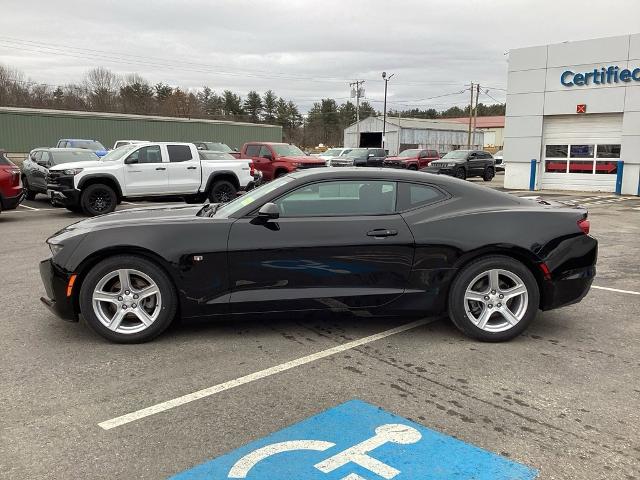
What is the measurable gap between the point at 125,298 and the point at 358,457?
96.8 inches

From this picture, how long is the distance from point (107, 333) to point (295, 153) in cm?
1793

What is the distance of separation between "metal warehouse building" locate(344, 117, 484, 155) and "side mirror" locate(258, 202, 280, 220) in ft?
219

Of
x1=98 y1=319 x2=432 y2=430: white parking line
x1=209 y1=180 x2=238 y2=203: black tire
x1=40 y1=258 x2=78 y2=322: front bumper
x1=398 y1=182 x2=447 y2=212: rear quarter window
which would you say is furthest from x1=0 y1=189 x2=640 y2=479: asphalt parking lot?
x1=209 y1=180 x2=238 y2=203: black tire

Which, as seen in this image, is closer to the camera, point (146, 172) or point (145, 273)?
point (145, 273)

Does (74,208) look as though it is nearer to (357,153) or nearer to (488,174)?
(357,153)

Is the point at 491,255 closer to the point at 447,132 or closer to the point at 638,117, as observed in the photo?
the point at 638,117

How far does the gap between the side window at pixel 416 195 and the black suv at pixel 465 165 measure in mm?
23121

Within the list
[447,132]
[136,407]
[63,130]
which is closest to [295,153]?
[136,407]

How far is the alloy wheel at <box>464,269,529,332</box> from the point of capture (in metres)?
4.66

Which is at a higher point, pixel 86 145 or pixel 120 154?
pixel 86 145

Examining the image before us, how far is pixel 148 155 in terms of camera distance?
14.1 metres

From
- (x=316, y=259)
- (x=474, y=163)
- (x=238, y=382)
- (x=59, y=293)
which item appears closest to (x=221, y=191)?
(x=59, y=293)

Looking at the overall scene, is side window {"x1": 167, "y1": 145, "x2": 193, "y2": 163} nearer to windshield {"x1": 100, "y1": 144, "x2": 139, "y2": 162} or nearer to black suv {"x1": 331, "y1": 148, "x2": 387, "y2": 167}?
windshield {"x1": 100, "y1": 144, "x2": 139, "y2": 162}

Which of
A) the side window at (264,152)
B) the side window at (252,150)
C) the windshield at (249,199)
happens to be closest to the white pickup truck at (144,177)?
the side window at (264,152)
